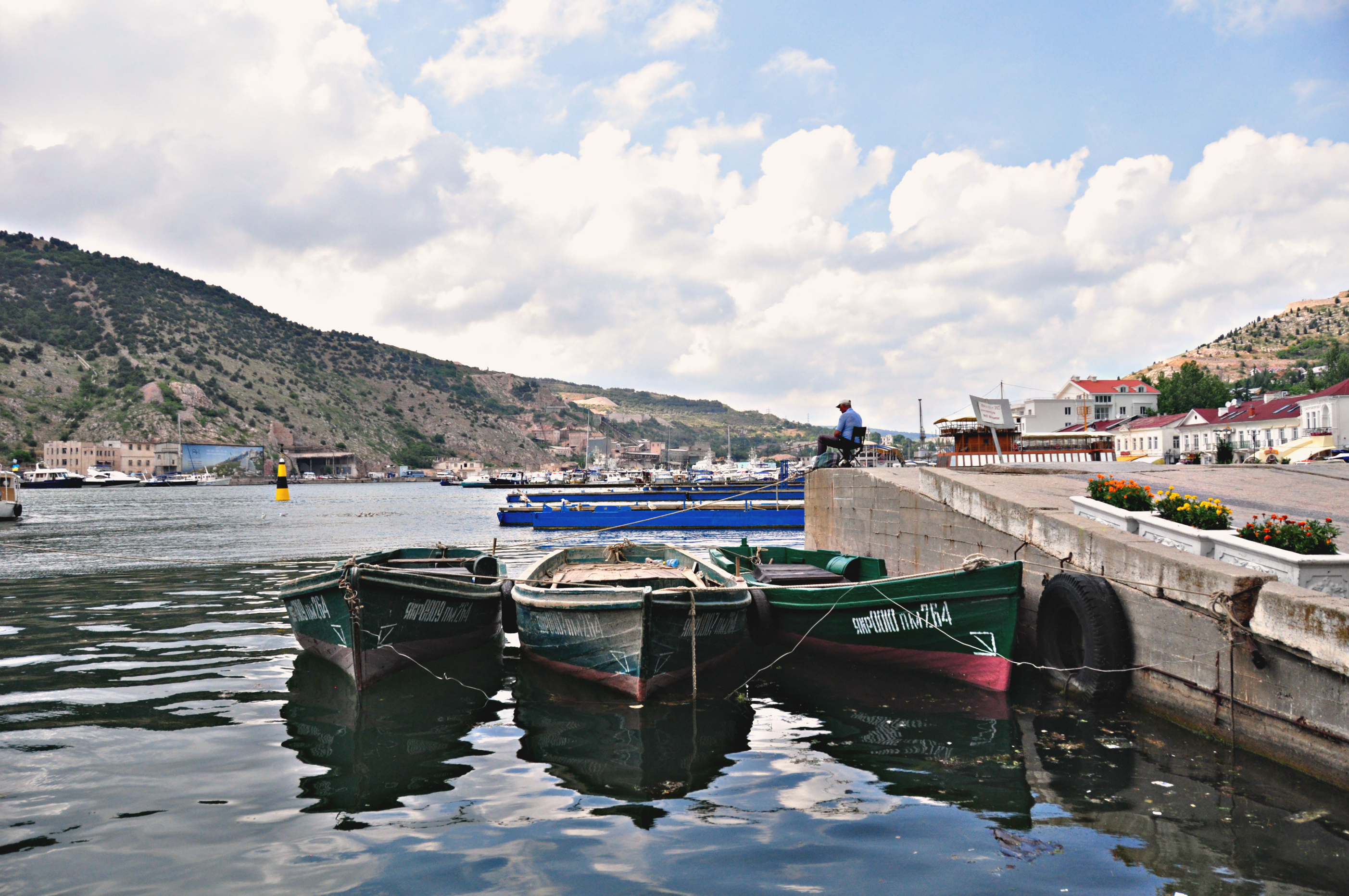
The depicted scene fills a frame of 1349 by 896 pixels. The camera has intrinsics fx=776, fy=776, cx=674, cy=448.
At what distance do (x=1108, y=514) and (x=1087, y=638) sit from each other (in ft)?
6.67

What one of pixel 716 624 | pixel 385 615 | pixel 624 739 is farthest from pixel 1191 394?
pixel 385 615

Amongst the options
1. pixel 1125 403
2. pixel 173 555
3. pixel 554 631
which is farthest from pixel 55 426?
pixel 1125 403

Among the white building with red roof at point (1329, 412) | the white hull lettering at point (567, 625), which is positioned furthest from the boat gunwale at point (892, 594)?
the white building with red roof at point (1329, 412)

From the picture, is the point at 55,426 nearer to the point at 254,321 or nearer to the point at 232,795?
the point at 254,321

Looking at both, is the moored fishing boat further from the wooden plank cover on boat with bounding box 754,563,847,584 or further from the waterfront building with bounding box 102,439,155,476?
the waterfront building with bounding box 102,439,155,476

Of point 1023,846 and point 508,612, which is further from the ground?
point 508,612

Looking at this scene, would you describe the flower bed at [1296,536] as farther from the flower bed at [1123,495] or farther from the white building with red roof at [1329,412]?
the white building with red roof at [1329,412]

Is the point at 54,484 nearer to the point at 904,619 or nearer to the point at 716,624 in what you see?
the point at 716,624

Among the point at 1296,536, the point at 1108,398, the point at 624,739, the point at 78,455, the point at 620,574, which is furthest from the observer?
the point at 78,455

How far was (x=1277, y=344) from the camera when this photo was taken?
167000 mm

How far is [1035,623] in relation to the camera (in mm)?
9570

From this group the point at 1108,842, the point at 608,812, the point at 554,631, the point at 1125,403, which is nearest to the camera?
the point at 1108,842

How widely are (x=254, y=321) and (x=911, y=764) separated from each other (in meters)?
183

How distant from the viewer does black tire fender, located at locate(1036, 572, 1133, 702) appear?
7.88 meters
